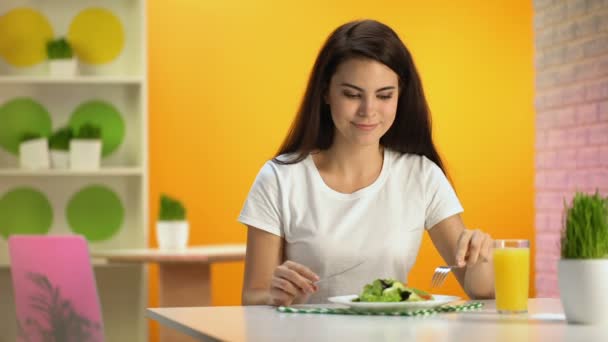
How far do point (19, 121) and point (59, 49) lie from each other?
39 cm

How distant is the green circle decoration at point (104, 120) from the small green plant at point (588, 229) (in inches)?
135

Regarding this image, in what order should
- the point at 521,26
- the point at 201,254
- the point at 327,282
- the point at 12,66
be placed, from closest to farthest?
the point at 327,282 → the point at 201,254 → the point at 12,66 → the point at 521,26

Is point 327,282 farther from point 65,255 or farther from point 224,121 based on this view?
point 224,121

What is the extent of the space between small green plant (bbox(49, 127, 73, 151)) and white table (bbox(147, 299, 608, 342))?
2881mm

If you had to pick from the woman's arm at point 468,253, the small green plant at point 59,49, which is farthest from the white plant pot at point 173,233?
the woman's arm at point 468,253

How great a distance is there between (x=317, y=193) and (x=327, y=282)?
186mm

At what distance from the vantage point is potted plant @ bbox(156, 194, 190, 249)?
426cm

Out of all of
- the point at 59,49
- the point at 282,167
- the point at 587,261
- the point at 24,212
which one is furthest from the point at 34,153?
the point at 587,261

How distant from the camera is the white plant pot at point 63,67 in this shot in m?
4.60

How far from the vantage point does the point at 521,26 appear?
593 cm

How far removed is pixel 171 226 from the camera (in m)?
4.26

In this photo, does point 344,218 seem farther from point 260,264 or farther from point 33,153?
point 33,153

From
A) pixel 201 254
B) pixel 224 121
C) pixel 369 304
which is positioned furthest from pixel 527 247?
pixel 224 121

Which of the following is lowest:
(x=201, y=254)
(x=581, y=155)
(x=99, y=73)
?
(x=201, y=254)
